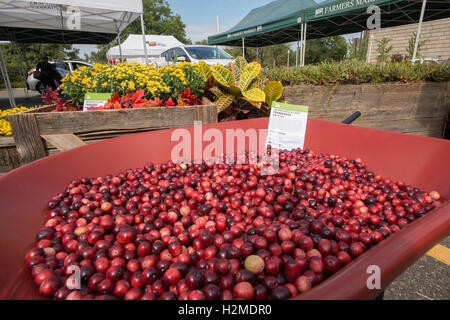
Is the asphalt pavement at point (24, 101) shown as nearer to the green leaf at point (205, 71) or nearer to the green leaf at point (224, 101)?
the green leaf at point (205, 71)

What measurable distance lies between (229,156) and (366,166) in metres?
1.13

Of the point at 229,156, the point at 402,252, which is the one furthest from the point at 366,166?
the point at 402,252

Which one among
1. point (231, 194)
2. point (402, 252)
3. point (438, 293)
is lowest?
point (438, 293)

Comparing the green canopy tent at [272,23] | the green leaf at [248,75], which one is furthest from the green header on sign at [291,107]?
the green canopy tent at [272,23]

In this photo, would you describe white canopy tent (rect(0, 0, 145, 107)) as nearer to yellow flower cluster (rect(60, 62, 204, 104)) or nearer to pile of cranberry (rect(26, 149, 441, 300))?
yellow flower cluster (rect(60, 62, 204, 104))

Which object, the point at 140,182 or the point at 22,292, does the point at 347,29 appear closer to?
the point at 140,182

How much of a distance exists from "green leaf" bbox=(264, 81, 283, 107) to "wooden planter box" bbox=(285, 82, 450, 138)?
2.37 ft

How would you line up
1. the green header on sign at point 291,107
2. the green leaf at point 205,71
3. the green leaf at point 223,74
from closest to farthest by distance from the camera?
the green header on sign at point 291,107 → the green leaf at point 223,74 → the green leaf at point 205,71

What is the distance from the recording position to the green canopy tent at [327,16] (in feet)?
22.4

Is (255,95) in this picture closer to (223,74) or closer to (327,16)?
(223,74)

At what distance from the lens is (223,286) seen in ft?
2.92

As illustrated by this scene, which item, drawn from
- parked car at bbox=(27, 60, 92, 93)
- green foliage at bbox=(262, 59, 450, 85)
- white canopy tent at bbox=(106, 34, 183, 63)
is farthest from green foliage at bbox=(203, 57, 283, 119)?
white canopy tent at bbox=(106, 34, 183, 63)

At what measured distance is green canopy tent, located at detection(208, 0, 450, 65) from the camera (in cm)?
684

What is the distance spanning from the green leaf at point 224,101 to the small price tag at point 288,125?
0.66 meters
